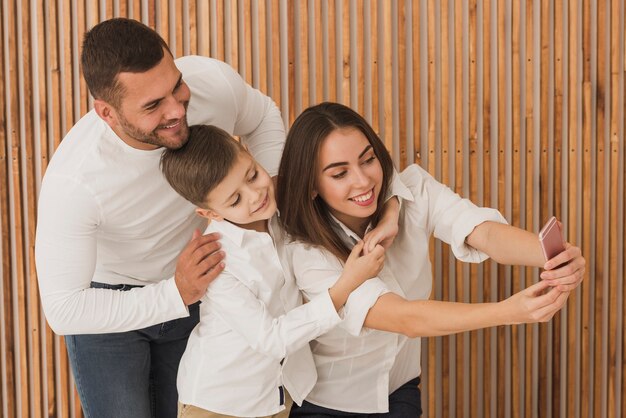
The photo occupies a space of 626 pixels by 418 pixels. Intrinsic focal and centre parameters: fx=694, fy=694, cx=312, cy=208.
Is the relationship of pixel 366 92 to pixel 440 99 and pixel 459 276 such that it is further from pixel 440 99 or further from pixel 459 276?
pixel 459 276

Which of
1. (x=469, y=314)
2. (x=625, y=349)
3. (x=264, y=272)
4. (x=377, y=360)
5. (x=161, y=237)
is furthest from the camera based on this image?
(x=625, y=349)

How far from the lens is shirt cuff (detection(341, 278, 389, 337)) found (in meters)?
1.69

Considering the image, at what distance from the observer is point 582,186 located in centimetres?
308

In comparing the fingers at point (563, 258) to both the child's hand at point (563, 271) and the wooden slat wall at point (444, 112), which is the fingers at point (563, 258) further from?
the wooden slat wall at point (444, 112)

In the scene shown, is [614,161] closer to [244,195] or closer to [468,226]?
[468,226]

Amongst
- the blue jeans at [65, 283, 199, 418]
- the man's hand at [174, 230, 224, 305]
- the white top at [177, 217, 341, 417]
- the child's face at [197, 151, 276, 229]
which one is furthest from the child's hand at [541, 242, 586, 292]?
the blue jeans at [65, 283, 199, 418]

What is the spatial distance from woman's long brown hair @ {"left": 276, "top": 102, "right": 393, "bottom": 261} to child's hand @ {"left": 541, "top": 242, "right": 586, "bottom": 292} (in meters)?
0.59

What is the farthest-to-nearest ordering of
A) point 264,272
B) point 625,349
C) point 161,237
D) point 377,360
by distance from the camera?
point 625,349, point 161,237, point 377,360, point 264,272

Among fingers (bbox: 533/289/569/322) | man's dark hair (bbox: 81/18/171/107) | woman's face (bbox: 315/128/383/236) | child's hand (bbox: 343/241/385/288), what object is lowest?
fingers (bbox: 533/289/569/322)

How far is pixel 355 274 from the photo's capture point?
1.68m

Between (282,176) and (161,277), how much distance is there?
1.91 feet

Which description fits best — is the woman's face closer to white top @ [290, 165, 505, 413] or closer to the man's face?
white top @ [290, 165, 505, 413]

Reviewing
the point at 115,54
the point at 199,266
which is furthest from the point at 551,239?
the point at 115,54

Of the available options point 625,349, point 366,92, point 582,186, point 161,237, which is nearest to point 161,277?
point 161,237
